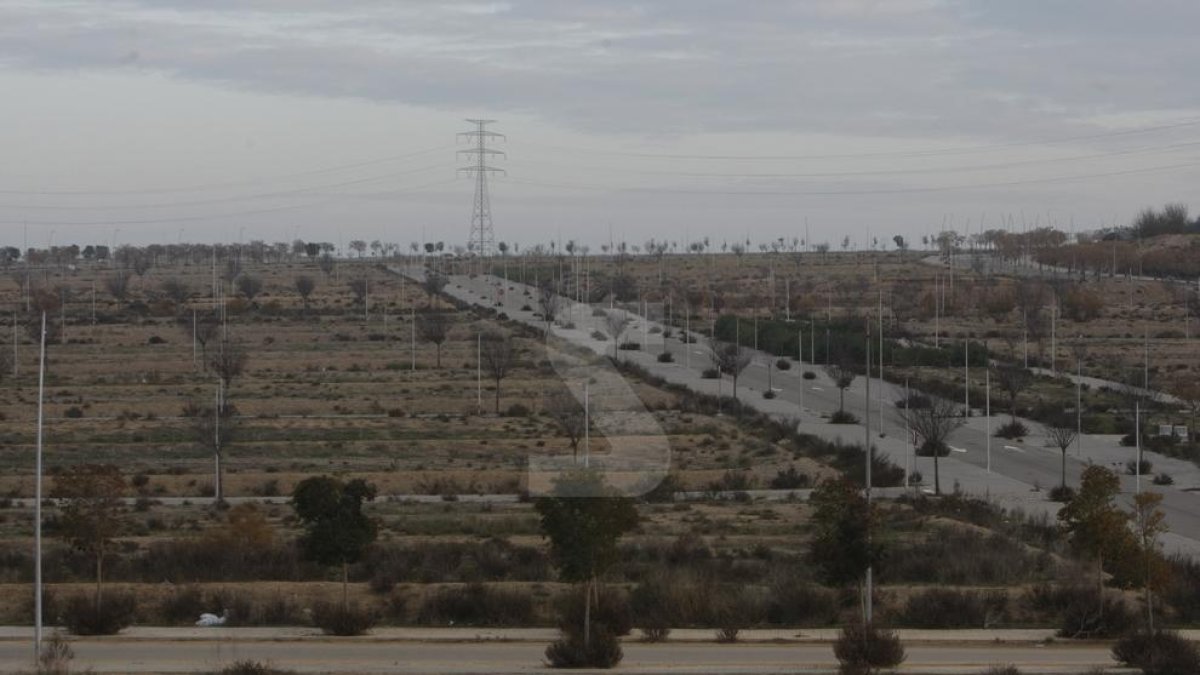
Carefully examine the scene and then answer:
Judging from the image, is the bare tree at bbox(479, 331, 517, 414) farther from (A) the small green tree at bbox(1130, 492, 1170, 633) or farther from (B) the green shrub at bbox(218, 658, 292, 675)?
(B) the green shrub at bbox(218, 658, 292, 675)

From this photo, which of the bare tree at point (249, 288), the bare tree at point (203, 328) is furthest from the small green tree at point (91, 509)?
the bare tree at point (249, 288)

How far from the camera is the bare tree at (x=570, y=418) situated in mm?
39938

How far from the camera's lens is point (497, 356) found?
57719mm

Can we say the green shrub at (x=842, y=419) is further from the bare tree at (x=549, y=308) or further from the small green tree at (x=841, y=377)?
the bare tree at (x=549, y=308)

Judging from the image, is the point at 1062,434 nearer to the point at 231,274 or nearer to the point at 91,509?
the point at 91,509

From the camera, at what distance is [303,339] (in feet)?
270

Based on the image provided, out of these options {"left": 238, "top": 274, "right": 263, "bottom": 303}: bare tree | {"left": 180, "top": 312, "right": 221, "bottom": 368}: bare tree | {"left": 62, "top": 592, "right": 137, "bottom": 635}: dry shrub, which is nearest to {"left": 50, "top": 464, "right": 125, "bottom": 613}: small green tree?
{"left": 62, "top": 592, "right": 137, "bottom": 635}: dry shrub

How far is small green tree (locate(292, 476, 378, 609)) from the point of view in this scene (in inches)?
899

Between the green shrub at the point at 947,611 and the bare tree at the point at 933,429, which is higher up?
the bare tree at the point at 933,429

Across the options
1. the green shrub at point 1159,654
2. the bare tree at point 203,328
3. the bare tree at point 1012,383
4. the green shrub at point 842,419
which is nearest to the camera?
the green shrub at point 1159,654

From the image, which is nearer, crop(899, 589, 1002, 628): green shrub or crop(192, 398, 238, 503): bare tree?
crop(899, 589, 1002, 628): green shrub

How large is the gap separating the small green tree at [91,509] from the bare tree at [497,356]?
2795 cm

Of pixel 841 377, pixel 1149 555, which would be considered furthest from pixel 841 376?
pixel 1149 555

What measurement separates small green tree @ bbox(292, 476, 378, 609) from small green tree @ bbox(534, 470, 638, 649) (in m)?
3.70
